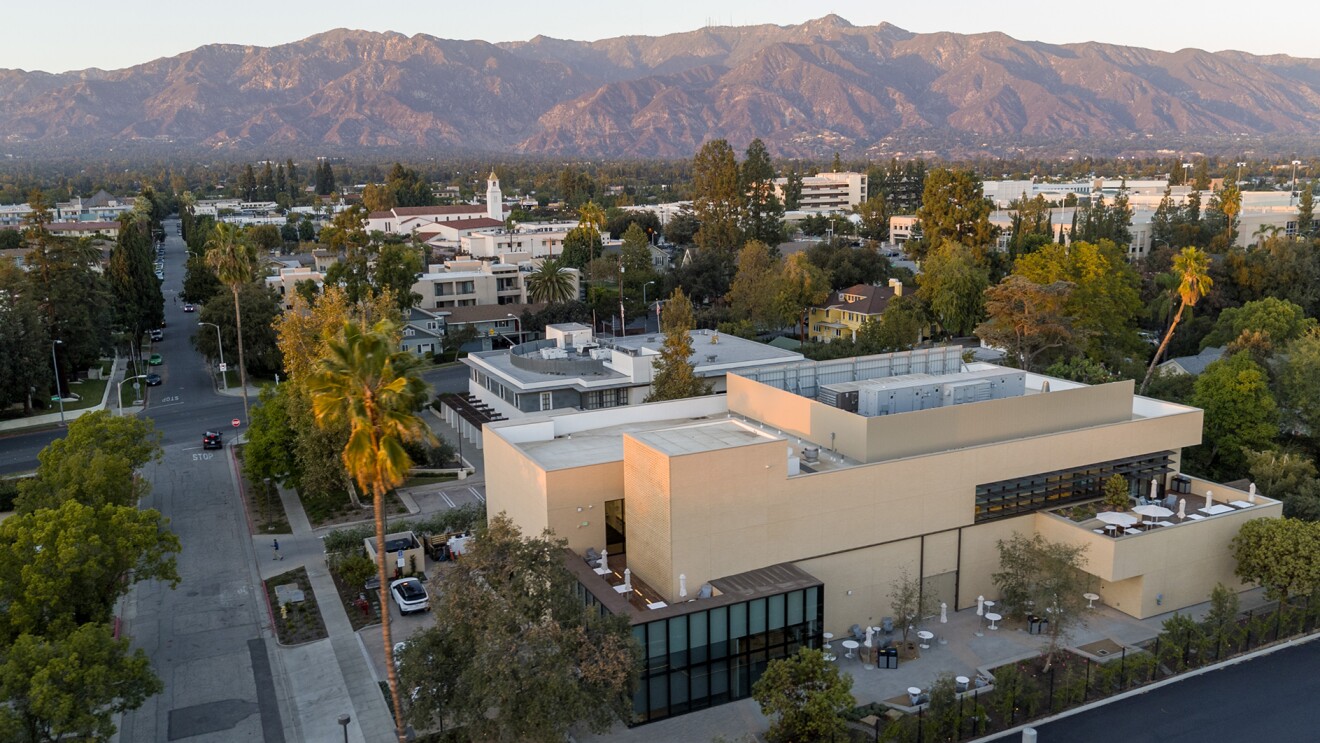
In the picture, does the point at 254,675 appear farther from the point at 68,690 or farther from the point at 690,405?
the point at 690,405

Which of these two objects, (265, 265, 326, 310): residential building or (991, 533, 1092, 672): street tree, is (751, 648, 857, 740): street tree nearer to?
(991, 533, 1092, 672): street tree

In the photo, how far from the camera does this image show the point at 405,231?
479ft

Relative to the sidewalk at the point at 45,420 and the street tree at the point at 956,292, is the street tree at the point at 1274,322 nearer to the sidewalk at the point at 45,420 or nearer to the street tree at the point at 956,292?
the street tree at the point at 956,292

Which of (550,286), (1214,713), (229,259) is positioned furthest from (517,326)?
(1214,713)

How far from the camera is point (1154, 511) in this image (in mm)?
32188

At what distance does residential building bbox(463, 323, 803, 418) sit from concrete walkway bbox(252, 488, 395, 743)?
701 inches

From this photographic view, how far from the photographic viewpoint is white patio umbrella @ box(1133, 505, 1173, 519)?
31984 millimetres

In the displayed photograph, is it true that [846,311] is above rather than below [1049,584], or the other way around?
above

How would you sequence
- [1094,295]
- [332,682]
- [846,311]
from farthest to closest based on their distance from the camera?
[846,311]
[1094,295]
[332,682]

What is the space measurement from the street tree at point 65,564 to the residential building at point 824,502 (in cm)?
1148

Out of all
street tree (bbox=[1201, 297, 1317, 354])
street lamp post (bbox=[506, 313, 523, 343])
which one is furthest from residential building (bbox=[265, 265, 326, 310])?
street tree (bbox=[1201, 297, 1317, 354])

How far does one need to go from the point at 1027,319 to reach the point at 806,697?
3934cm

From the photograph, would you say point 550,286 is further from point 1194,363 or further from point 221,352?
point 1194,363

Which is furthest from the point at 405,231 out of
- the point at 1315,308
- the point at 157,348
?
the point at 1315,308
